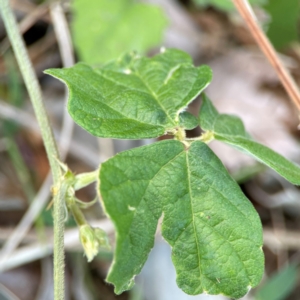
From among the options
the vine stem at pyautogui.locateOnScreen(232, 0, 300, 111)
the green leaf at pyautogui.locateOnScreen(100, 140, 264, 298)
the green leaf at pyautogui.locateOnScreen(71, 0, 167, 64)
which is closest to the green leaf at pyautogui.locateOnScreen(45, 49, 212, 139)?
the green leaf at pyautogui.locateOnScreen(100, 140, 264, 298)

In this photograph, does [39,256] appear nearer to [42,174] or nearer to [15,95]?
[42,174]

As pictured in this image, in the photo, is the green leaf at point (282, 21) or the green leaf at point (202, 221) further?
the green leaf at point (282, 21)

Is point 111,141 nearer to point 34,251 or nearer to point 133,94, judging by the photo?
point 34,251

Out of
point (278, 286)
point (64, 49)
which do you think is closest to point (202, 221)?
point (278, 286)

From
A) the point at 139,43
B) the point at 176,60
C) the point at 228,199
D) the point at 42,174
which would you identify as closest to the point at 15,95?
the point at 42,174

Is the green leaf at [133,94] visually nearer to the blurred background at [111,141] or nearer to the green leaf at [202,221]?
the green leaf at [202,221]

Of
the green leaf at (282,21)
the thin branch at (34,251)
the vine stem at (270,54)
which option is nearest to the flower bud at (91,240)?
the vine stem at (270,54)
